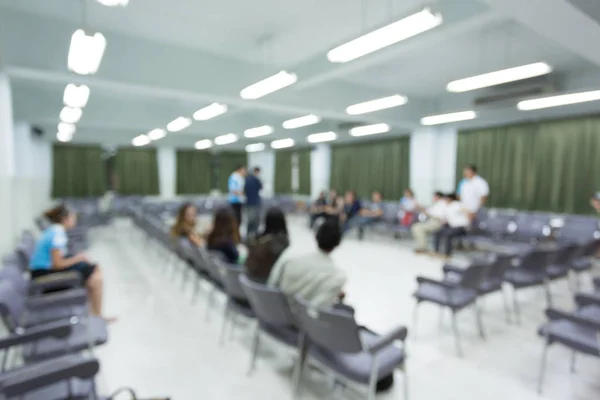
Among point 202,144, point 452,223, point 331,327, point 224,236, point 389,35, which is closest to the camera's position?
point 331,327

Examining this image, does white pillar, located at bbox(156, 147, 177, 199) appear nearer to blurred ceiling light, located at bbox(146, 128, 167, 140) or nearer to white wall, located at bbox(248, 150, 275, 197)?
blurred ceiling light, located at bbox(146, 128, 167, 140)

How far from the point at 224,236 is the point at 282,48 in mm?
2806

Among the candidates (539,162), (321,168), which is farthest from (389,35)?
(321,168)

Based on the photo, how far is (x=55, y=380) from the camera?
141cm

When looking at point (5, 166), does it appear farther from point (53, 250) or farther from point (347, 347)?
point (347, 347)

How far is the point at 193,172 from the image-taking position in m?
13.8

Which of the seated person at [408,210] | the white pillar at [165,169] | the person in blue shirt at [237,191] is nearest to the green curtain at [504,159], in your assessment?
the seated person at [408,210]

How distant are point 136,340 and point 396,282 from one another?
330 cm

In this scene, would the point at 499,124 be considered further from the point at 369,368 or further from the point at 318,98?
the point at 369,368

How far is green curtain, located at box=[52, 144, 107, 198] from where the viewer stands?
1159cm

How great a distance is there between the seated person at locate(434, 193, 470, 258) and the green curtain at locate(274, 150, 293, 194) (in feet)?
26.0

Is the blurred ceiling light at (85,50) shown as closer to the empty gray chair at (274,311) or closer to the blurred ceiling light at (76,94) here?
the blurred ceiling light at (76,94)

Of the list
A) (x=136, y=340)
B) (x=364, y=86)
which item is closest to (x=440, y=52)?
(x=364, y=86)

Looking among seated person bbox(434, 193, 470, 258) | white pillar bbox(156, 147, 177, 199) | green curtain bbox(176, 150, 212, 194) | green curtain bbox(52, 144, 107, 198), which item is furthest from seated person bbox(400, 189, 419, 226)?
green curtain bbox(52, 144, 107, 198)
